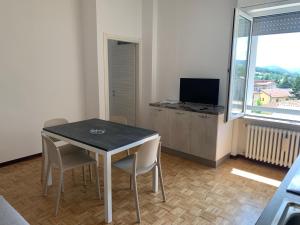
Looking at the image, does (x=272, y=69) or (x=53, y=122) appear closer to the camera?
(x=53, y=122)

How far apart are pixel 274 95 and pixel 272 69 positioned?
43 centimetres

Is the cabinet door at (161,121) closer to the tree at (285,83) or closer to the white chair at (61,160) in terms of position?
the white chair at (61,160)

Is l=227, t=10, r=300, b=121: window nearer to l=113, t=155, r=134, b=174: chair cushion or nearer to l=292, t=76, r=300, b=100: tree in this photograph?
l=292, t=76, r=300, b=100: tree

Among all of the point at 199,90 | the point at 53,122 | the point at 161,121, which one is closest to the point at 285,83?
the point at 199,90

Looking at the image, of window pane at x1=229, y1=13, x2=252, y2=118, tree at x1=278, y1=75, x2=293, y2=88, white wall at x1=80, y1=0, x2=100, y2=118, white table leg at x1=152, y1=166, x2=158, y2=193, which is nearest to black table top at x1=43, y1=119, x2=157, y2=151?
white table leg at x1=152, y1=166, x2=158, y2=193

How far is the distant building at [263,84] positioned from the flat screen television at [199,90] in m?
0.71

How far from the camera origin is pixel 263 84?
3.89 m

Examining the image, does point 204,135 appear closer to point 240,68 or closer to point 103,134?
point 240,68

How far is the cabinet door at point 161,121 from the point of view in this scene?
4.15 meters

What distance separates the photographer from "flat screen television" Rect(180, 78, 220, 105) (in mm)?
3906

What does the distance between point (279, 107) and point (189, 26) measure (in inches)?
83.8

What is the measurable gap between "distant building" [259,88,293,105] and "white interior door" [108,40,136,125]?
8.49 ft

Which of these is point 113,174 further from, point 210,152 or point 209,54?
point 209,54

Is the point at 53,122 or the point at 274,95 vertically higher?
the point at 274,95
